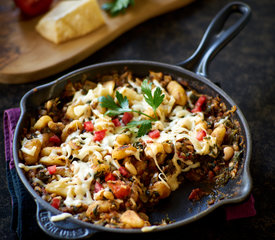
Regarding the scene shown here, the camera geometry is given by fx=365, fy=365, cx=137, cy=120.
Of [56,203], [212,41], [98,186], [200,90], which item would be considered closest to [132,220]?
[98,186]

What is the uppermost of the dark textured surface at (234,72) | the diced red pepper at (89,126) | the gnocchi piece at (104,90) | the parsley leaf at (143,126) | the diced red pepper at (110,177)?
the gnocchi piece at (104,90)

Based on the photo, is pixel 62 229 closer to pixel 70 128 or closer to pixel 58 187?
pixel 58 187

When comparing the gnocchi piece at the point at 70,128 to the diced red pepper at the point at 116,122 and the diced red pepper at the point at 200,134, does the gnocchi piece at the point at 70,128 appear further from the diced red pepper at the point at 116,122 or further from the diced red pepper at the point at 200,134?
the diced red pepper at the point at 200,134

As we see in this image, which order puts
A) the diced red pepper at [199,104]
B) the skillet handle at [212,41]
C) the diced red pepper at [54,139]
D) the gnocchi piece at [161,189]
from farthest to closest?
the skillet handle at [212,41] → the diced red pepper at [199,104] → the diced red pepper at [54,139] → the gnocchi piece at [161,189]

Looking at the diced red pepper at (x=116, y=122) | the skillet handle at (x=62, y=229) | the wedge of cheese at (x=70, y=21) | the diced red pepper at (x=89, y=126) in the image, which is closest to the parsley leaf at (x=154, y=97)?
the diced red pepper at (x=116, y=122)

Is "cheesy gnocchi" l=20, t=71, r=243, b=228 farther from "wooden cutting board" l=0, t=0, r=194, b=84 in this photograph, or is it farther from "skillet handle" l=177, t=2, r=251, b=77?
"wooden cutting board" l=0, t=0, r=194, b=84

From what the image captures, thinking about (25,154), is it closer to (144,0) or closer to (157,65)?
(157,65)

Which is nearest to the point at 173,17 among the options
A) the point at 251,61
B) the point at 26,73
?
the point at 251,61
